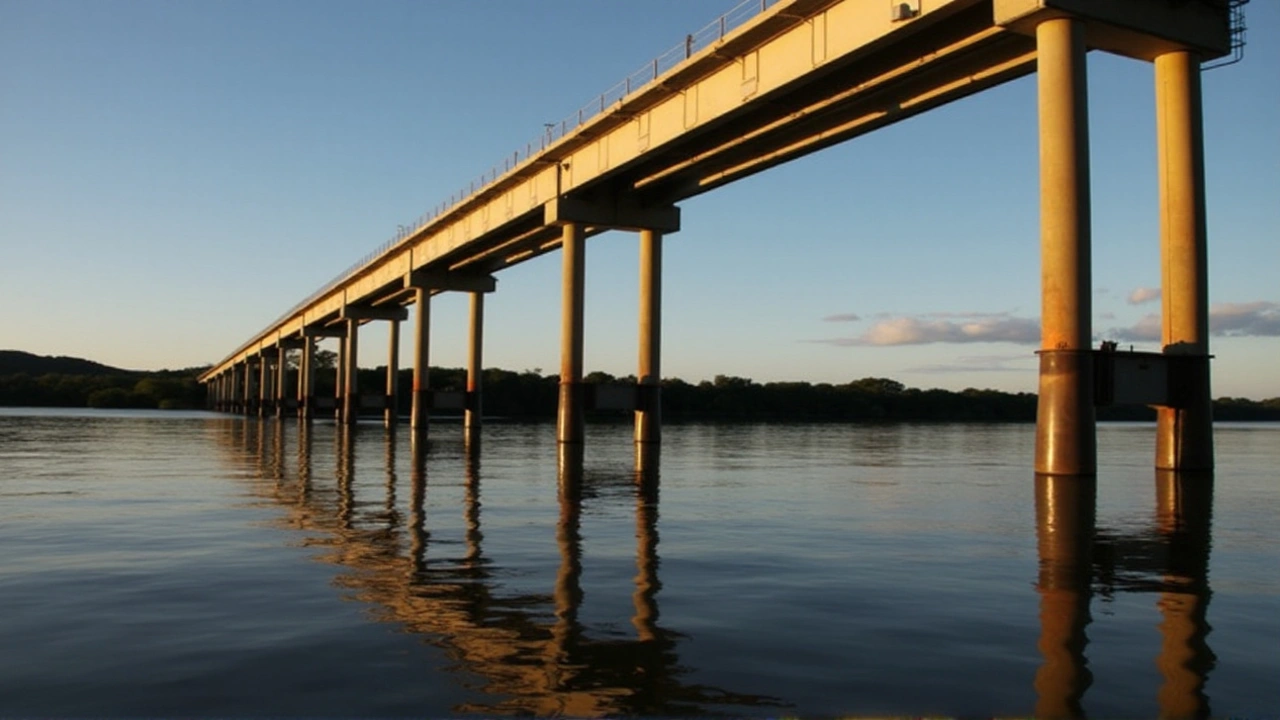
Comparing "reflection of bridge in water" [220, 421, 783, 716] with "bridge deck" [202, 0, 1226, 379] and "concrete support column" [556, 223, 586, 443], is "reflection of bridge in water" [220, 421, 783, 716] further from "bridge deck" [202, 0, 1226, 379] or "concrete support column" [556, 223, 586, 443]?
"concrete support column" [556, 223, 586, 443]

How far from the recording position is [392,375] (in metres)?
90.6

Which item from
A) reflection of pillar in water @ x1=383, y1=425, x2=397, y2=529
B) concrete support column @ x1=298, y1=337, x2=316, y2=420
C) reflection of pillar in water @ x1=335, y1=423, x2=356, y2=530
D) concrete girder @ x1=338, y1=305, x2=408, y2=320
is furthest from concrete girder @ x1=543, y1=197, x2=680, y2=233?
concrete support column @ x1=298, y1=337, x2=316, y2=420

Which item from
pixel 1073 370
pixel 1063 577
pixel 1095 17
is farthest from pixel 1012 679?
pixel 1095 17

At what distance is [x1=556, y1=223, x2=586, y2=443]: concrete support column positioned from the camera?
4928 cm

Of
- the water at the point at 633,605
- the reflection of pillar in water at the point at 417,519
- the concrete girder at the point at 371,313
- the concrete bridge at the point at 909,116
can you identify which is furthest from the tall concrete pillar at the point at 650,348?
the concrete girder at the point at 371,313

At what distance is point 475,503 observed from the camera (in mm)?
20016

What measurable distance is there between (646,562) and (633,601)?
265cm

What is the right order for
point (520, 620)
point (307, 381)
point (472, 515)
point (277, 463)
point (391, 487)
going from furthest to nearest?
point (307, 381)
point (277, 463)
point (391, 487)
point (472, 515)
point (520, 620)

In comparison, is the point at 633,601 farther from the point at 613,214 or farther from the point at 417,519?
the point at 613,214

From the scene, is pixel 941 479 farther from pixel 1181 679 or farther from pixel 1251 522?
pixel 1181 679

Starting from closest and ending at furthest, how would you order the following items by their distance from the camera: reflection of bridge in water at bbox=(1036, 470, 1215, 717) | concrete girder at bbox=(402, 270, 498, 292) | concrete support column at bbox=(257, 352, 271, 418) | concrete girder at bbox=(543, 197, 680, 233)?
reflection of bridge in water at bbox=(1036, 470, 1215, 717)
concrete girder at bbox=(543, 197, 680, 233)
concrete girder at bbox=(402, 270, 498, 292)
concrete support column at bbox=(257, 352, 271, 418)

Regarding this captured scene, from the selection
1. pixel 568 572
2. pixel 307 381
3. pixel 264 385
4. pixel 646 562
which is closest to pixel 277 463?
pixel 646 562

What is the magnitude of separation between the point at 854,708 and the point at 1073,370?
69.3ft

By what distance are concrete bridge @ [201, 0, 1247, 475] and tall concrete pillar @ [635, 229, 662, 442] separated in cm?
8
